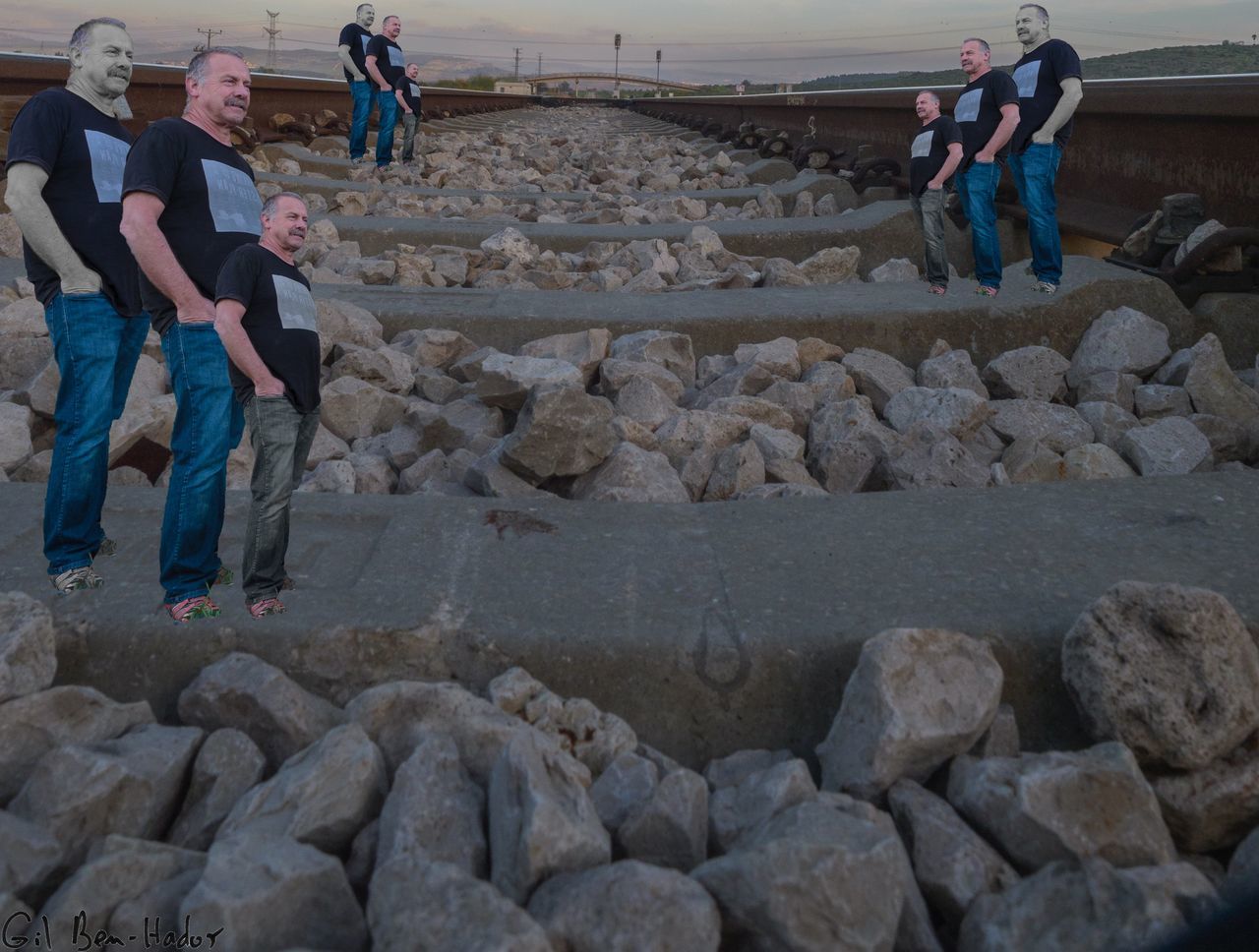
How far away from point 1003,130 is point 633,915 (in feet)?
16.3

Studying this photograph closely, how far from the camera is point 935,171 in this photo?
227 inches

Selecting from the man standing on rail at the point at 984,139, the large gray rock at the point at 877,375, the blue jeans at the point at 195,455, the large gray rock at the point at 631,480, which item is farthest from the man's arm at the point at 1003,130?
the blue jeans at the point at 195,455

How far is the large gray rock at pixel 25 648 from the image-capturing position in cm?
218

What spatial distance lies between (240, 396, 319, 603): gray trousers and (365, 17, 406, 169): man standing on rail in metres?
10.2

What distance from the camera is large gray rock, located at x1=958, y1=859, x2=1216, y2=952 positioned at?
5.16ft

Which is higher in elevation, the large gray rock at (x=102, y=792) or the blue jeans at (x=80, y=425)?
the blue jeans at (x=80, y=425)

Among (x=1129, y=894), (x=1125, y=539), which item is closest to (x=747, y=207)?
(x=1125, y=539)

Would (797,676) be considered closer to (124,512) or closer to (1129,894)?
(1129,894)

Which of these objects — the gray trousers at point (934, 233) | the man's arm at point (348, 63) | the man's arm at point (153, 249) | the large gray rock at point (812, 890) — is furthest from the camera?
the man's arm at point (348, 63)

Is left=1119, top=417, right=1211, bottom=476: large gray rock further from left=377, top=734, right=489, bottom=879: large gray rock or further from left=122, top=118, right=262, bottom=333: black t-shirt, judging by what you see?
left=122, top=118, right=262, bottom=333: black t-shirt

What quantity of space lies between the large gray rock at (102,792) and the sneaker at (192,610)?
426 millimetres

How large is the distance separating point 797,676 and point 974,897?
2.24ft

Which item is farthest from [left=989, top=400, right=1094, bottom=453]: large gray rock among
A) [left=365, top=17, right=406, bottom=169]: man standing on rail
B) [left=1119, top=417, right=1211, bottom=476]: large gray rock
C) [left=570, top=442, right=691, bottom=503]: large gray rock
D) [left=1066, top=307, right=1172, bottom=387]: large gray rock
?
[left=365, top=17, right=406, bottom=169]: man standing on rail

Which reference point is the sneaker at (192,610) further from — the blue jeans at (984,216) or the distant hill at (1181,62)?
the distant hill at (1181,62)
